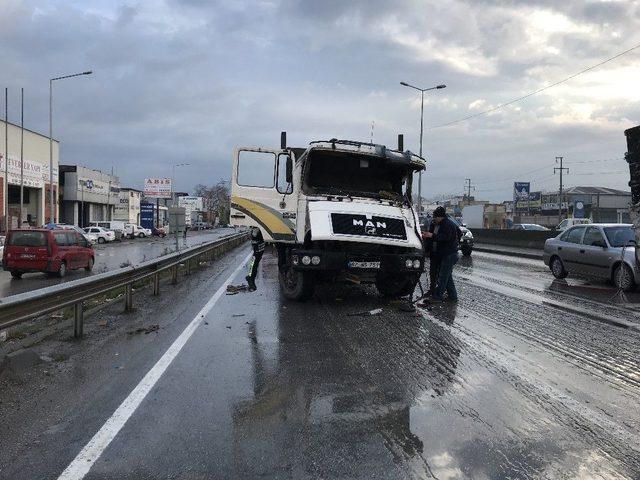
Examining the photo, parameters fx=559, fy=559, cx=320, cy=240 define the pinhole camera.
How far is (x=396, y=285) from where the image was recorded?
11.1 meters

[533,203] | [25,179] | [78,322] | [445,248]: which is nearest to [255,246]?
[445,248]

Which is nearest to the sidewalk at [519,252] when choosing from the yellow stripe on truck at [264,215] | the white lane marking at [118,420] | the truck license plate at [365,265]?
the truck license plate at [365,265]

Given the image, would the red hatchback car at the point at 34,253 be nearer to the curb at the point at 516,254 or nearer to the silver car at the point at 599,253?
the silver car at the point at 599,253

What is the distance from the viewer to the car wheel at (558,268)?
15.0m

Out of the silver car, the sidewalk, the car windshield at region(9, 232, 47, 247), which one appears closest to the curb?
the sidewalk

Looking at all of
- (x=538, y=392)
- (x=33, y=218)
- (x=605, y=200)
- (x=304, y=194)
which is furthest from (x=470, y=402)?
→ (x=605, y=200)

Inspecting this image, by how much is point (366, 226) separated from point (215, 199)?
140 metres

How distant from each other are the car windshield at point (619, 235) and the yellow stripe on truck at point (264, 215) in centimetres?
780

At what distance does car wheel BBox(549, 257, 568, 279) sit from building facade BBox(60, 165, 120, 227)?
187 ft

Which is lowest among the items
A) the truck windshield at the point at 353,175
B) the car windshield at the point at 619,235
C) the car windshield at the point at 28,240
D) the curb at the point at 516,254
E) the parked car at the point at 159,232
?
the parked car at the point at 159,232

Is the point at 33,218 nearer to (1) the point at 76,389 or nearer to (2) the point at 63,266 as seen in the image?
(2) the point at 63,266

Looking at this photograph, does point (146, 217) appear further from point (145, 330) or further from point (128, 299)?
point (145, 330)

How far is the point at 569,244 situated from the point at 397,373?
10.5 meters

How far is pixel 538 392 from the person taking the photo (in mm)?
5191
